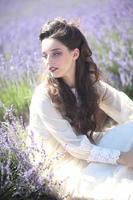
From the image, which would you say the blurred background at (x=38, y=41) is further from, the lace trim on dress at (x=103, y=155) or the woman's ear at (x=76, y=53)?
the lace trim on dress at (x=103, y=155)

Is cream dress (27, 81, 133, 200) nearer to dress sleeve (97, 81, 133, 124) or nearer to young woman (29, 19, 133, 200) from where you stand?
young woman (29, 19, 133, 200)

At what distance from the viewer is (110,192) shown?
268cm

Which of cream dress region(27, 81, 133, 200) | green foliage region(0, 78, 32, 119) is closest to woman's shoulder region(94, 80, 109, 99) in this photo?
cream dress region(27, 81, 133, 200)

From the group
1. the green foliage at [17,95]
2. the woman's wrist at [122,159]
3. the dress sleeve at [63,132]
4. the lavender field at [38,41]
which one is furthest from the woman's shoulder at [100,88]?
the green foliage at [17,95]

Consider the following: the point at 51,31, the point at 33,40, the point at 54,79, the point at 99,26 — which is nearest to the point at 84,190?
the point at 54,79

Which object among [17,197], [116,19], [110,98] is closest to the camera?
[17,197]

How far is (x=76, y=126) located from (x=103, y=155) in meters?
0.30

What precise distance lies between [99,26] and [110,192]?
2437mm

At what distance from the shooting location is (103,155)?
2760 millimetres

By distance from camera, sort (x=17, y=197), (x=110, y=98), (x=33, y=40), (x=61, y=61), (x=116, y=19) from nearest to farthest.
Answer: (x=17, y=197), (x=61, y=61), (x=110, y=98), (x=33, y=40), (x=116, y=19)

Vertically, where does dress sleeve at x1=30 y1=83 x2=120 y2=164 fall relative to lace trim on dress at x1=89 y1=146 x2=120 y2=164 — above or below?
above

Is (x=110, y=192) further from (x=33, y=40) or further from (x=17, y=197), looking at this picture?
(x=33, y=40)

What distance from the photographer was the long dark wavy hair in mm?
2912

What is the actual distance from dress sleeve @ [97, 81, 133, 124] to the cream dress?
0.25 m
